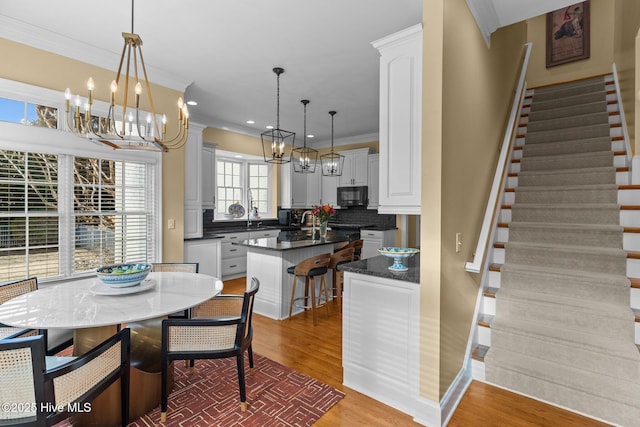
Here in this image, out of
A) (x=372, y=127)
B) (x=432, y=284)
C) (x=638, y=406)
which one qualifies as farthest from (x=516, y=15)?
(x=372, y=127)

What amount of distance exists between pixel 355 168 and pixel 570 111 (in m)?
3.80

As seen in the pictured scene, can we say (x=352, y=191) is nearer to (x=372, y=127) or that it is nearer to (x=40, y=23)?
(x=372, y=127)

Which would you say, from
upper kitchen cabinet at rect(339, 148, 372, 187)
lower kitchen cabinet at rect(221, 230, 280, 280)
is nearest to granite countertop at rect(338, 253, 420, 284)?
lower kitchen cabinet at rect(221, 230, 280, 280)

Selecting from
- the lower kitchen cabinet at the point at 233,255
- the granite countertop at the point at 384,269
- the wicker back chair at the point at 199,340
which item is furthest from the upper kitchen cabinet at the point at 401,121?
the lower kitchen cabinet at the point at 233,255

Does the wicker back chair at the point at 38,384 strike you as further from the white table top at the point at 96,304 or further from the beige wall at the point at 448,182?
the beige wall at the point at 448,182

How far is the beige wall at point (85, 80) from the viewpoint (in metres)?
2.82

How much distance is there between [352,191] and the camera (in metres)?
6.99

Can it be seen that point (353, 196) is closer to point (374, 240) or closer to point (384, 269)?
point (374, 240)

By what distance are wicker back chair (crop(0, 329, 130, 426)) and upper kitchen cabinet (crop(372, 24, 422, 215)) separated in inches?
78.3

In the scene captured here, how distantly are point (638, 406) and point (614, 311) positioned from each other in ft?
2.08

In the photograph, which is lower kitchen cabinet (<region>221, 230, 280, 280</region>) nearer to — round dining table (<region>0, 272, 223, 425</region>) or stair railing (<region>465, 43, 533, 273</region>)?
round dining table (<region>0, 272, 223, 425</region>)

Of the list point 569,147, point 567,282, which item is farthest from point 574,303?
point 569,147

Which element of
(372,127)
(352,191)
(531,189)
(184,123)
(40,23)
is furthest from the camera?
(352,191)

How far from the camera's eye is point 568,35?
18.4ft
